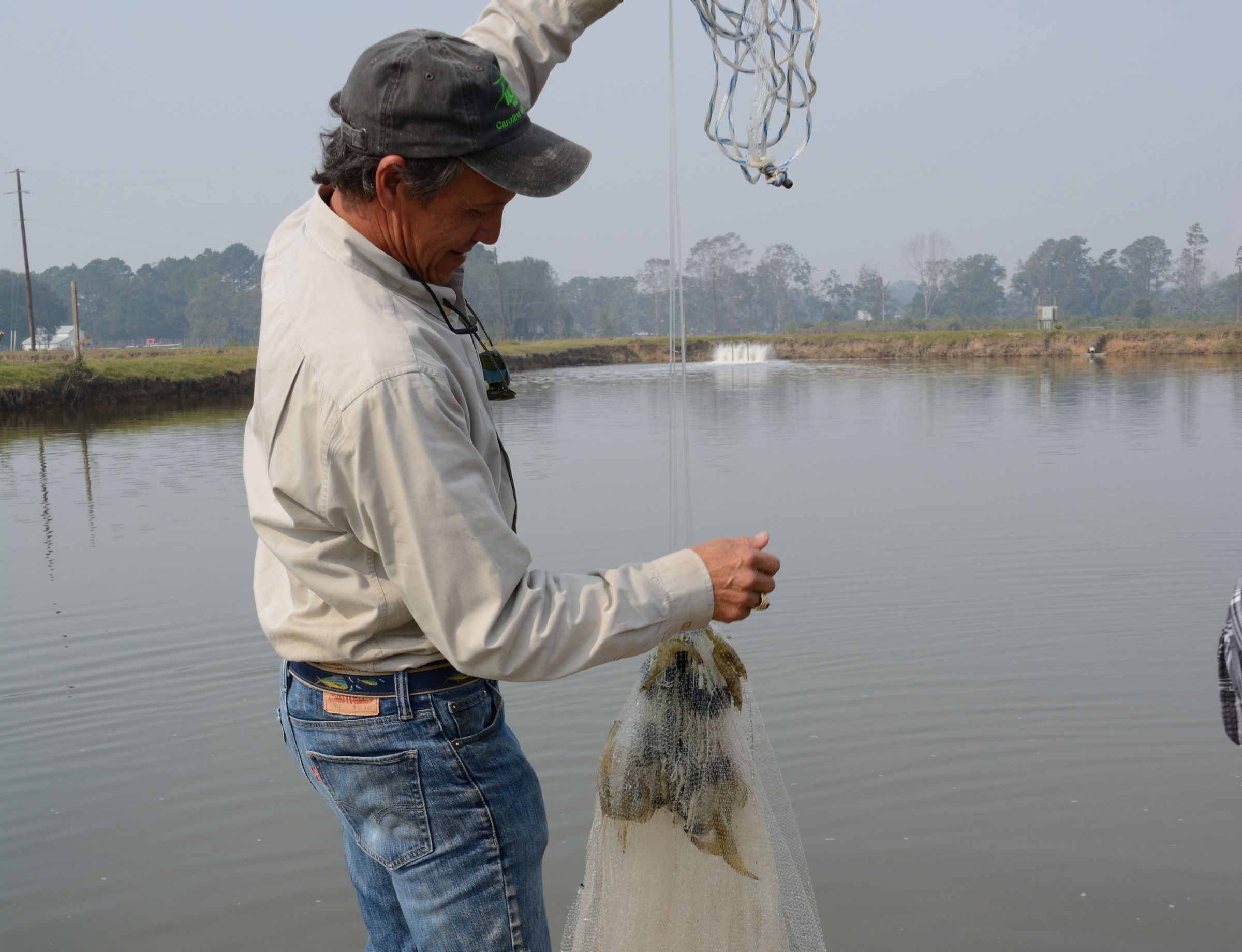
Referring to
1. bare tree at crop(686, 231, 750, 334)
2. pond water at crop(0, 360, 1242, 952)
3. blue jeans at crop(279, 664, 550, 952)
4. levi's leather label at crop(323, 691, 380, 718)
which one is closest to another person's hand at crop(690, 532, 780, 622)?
blue jeans at crop(279, 664, 550, 952)

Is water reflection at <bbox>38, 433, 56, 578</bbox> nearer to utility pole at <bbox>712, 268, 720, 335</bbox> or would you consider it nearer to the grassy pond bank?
the grassy pond bank

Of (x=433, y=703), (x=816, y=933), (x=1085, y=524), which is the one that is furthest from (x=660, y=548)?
(x=433, y=703)

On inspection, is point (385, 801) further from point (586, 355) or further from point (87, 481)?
point (586, 355)

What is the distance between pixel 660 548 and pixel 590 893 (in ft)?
19.5

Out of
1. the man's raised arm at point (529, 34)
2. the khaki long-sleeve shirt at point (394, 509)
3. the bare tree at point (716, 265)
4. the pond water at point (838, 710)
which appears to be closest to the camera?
the khaki long-sleeve shirt at point (394, 509)

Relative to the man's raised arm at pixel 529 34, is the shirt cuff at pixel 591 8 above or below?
above

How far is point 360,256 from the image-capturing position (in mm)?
1591

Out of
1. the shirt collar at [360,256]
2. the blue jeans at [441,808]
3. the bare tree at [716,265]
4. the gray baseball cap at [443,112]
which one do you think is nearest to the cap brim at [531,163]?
the gray baseball cap at [443,112]

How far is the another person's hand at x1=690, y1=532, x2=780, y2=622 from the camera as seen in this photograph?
157 centimetres

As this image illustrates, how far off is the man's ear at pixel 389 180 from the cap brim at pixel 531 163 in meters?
0.09

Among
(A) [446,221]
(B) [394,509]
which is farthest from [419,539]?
(A) [446,221]

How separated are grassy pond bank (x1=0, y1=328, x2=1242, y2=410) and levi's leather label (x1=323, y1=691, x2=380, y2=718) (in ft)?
83.7

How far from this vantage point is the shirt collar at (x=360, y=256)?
5.21 feet

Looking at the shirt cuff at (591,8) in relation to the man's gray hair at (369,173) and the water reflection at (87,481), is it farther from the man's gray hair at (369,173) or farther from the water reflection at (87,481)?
the water reflection at (87,481)
